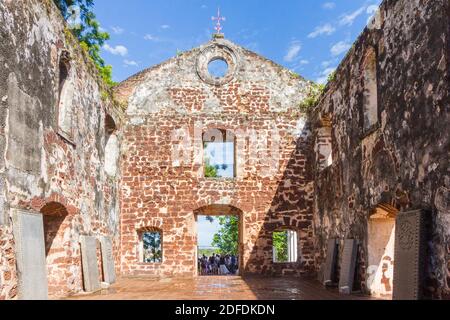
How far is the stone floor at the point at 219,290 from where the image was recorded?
9.08 meters

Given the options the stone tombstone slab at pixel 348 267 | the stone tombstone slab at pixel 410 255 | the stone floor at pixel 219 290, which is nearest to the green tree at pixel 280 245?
the stone floor at pixel 219 290

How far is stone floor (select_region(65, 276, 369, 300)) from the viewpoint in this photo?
9078 mm

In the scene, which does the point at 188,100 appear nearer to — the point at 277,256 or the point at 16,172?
the point at 16,172

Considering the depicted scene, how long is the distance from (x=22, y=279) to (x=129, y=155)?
8094 mm

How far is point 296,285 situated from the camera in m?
11.4

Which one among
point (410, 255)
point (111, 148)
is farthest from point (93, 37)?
point (410, 255)

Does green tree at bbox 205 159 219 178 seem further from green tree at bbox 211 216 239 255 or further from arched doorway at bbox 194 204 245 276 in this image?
arched doorway at bbox 194 204 245 276

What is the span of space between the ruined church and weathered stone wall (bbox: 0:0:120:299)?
0.12 feet

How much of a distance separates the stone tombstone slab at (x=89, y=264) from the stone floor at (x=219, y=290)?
0.25 m

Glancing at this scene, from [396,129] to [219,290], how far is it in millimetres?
5035

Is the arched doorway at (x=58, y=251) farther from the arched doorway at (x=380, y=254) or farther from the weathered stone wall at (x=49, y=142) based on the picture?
the arched doorway at (x=380, y=254)

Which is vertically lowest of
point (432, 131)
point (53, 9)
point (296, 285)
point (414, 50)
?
point (296, 285)

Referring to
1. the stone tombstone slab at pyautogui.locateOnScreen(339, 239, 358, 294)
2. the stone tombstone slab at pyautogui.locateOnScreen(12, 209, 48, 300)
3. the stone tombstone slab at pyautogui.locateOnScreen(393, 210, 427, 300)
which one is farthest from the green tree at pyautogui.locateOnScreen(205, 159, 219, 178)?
the stone tombstone slab at pyautogui.locateOnScreen(393, 210, 427, 300)
